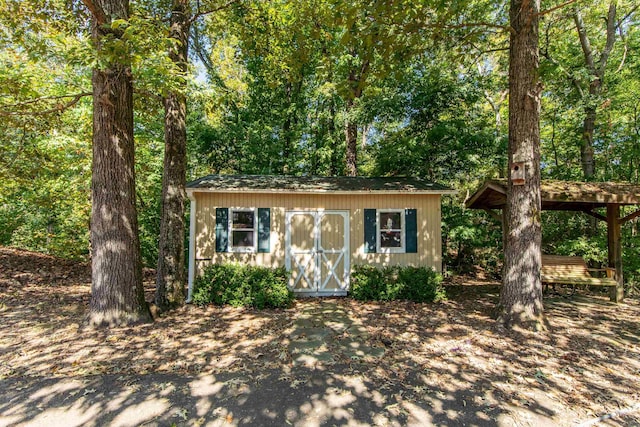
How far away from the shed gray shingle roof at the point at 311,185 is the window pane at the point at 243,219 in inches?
26.3

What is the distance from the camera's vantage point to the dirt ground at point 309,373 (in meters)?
3.00

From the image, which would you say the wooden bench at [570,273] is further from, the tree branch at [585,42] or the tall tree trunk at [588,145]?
the tree branch at [585,42]

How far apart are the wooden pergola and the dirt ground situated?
5.57ft

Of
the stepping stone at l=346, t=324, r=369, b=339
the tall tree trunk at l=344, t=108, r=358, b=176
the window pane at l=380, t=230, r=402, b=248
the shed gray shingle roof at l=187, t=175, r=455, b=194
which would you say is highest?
the tall tree trunk at l=344, t=108, r=358, b=176

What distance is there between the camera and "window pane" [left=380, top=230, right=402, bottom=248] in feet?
27.9

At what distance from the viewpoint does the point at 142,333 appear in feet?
16.4

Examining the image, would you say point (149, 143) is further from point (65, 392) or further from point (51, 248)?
point (65, 392)

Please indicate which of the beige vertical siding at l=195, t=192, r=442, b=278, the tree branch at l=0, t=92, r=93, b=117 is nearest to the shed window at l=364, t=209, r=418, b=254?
the beige vertical siding at l=195, t=192, r=442, b=278

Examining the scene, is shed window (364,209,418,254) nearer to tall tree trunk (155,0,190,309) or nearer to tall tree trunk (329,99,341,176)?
tall tree trunk (155,0,190,309)

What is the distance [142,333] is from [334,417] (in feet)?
11.4

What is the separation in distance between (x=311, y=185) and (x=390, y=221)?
224 cm

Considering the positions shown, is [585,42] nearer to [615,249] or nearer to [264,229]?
[615,249]

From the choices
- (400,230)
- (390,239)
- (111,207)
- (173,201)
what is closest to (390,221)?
(400,230)

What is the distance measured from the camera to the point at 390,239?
8.53 metres
